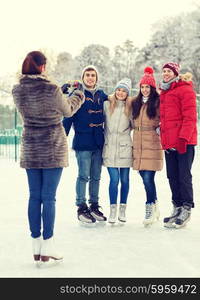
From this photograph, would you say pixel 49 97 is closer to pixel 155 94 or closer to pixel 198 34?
pixel 155 94

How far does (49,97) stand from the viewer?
11.6 feet

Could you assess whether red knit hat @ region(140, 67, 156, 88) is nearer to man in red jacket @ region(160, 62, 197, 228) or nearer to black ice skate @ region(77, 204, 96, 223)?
man in red jacket @ region(160, 62, 197, 228)

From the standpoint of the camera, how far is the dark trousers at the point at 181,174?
4863mm

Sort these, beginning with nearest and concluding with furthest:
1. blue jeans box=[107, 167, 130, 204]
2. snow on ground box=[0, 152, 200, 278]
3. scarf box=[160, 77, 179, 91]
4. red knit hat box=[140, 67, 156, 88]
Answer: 1. snow on ground box=[0, 152, 200, 278]
2. scarf box=[160, 77, 179, 91]
3. red knit hat box=[140, 67, 156, 88]
4. blue jeans box=[107, 167, 130, 204]

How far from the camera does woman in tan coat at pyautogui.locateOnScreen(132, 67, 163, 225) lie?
Result: 496 cm

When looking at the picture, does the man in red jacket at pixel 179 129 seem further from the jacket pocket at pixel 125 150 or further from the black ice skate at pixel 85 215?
the black ice skate at pixel 85 215

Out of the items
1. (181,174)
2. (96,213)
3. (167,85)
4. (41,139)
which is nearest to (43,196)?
(41,139)

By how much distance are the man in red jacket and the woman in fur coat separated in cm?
136

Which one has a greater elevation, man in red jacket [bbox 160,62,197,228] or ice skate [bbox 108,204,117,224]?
man in red jacket [bbox 160,62,197,228]

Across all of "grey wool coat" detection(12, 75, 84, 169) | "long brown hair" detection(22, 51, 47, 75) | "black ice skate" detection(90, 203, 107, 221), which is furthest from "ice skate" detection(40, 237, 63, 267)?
"black ice skate" detection(90, 203, 107, 221)

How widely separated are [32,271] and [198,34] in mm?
38147

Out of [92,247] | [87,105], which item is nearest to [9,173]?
[87,105]

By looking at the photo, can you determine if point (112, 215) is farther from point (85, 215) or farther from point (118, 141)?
point (118, 141)

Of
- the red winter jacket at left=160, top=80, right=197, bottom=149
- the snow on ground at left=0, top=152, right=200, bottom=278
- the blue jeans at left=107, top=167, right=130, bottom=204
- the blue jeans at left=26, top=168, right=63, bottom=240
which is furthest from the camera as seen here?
the blue jeans at left=107, top=167, right=130, bottom=204
